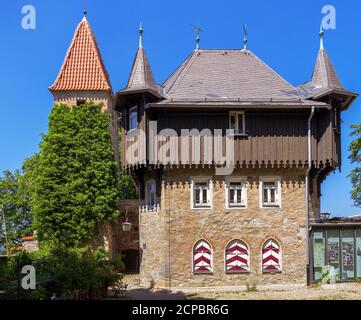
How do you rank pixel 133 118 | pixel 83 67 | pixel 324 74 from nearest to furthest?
pixel 324 74 < pixel 133 118 < pixel 83 67

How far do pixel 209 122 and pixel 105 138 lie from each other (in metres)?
8.50

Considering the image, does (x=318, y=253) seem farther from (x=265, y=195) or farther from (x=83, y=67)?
(x=83, y=67)

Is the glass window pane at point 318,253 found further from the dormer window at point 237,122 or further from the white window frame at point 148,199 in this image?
the white window frame at point 148,199

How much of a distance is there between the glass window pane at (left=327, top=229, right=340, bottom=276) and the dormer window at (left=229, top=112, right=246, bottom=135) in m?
5.62

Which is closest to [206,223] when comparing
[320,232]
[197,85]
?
[320,232]

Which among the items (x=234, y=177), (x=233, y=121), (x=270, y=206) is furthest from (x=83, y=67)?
(x=270, y=206)

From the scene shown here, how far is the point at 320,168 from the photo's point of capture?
23.1 meters

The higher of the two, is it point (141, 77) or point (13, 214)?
point (141, 77)

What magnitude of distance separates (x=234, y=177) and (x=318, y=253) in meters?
4.71

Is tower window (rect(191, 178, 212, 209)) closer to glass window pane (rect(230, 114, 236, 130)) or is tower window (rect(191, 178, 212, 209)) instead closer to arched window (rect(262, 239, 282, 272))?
glass window pane (rect(230, 114, 236, 130))

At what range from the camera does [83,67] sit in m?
32.8

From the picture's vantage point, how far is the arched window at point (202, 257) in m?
22.7

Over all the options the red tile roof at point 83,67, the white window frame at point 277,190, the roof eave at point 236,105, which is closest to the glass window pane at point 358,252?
the white window frame at point 277,190
